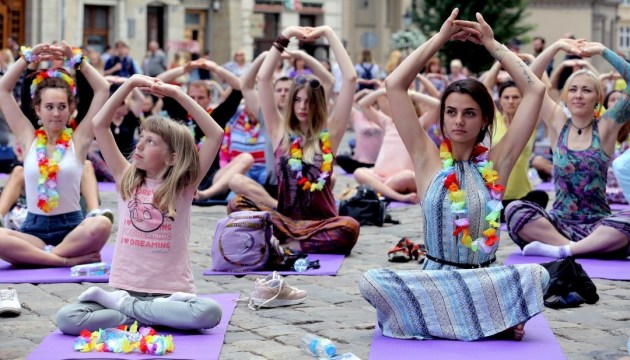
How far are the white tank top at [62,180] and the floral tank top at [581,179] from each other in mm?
3686

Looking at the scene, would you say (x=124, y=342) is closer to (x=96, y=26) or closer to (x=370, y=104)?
(x=370, y=104)

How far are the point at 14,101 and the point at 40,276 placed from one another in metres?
1.30

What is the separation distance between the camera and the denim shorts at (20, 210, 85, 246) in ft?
30.7

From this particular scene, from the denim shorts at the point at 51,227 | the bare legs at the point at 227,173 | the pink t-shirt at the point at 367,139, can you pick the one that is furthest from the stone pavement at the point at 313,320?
the pink t-shirt at the point at 367,139

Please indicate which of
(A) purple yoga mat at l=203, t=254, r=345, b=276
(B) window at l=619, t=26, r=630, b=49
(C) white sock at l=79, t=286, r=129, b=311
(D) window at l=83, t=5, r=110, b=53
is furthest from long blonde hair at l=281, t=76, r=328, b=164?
(B) window at l=619, t=26, r=630, b=49

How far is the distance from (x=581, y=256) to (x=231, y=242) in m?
2.72

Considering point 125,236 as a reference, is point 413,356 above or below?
below

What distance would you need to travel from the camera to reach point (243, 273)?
9.14 m

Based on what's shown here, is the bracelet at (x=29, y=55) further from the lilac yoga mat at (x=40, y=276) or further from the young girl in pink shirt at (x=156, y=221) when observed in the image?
the young girl in pink shirt at (x=156, y=221)

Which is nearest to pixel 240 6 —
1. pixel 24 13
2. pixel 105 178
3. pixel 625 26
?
pixel 24 13

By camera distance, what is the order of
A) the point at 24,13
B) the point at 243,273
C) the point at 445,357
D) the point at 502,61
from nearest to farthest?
the point at 445,357, the point at 502,61, the point at 243,273, the point at 24,13

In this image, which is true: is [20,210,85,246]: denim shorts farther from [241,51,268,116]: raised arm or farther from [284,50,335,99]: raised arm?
[284,50,335,99]: raised arm

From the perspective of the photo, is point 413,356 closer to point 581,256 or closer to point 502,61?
point 502,61

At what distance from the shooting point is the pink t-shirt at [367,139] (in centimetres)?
1697
